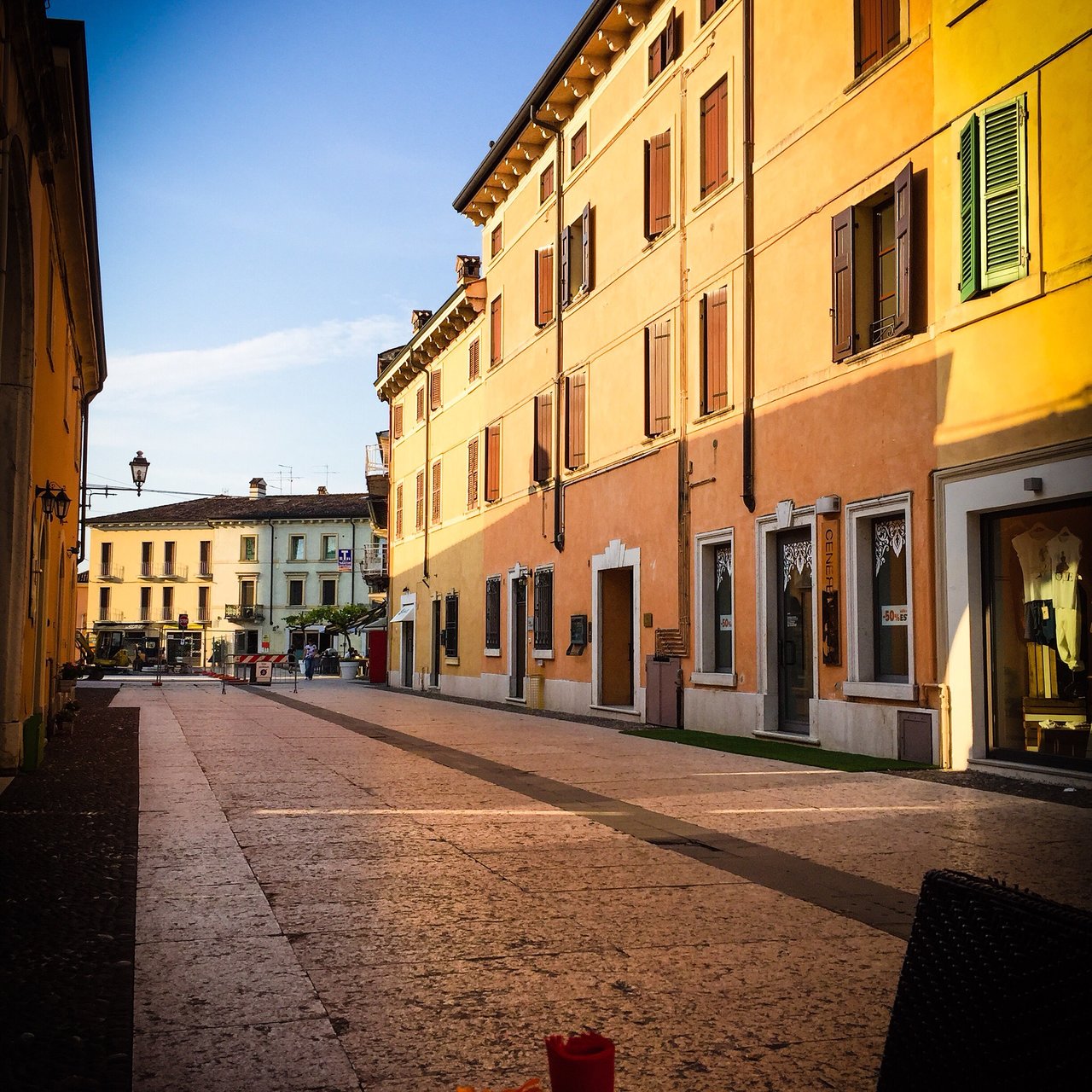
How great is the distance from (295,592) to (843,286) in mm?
71489

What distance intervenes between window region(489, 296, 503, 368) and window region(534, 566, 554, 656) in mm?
6443

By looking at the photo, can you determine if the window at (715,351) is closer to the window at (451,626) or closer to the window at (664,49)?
the window at (664,49)

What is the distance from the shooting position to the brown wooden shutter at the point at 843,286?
14.1m

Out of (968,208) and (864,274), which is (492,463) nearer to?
(864,274)

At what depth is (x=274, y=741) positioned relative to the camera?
15672 millimetres

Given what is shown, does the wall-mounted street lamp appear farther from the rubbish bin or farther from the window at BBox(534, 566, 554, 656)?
the rubbish bin

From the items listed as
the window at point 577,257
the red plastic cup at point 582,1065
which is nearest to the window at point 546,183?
the window at point 577,257

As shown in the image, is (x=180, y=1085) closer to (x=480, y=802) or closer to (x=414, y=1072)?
(x=414, y=1072)

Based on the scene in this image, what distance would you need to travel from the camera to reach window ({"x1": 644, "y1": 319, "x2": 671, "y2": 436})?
767 inches

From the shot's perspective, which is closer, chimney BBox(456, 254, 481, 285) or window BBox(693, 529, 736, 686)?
window BBox(693, 529, 736, 686)

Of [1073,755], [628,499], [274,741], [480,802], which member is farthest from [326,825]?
[628,499]

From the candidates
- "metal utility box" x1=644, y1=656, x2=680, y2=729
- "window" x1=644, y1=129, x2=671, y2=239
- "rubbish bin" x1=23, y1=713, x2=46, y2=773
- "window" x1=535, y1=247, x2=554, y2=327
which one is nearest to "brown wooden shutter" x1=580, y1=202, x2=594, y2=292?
"window" x1=535, y1=247, x2=554, y2=327

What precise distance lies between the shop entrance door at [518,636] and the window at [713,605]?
977cm

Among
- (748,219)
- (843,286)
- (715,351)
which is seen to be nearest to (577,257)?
(715,351)
